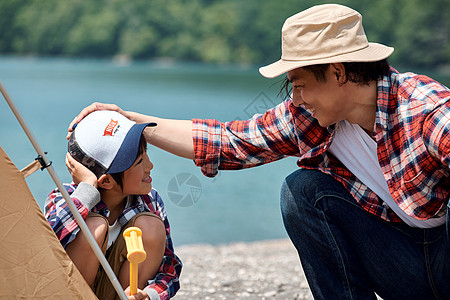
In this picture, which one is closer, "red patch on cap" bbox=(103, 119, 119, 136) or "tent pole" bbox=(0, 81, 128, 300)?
"tent pole" bbox=(0, 81, 128, 300)

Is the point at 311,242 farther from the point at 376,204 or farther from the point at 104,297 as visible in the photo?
the point at 104,297

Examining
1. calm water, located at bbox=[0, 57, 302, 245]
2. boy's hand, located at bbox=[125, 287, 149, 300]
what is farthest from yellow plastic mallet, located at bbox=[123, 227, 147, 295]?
calm water, located at bbox=[0, 57, 302, 245]

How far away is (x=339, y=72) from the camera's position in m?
2.30

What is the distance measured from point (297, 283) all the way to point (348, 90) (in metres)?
2.06

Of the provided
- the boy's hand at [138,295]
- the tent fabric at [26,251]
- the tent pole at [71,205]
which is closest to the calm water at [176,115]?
the boy's hand at [138,295]

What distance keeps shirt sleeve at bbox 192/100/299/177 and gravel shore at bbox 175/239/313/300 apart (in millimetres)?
1221

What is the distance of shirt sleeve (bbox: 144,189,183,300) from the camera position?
238 cm

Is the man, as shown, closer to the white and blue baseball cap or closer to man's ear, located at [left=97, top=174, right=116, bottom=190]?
the white and blue baseball cap

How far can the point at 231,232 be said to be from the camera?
8.66 metres

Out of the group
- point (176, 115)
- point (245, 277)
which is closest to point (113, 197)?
point (245, 277)

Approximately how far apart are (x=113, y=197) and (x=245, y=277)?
2151mm

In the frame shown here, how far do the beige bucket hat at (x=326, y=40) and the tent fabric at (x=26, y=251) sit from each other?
97 centimetres

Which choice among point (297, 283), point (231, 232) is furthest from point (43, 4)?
point (297, 283)

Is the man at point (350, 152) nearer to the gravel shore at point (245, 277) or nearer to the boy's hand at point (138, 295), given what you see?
the boy's hand at point (138, 295)
